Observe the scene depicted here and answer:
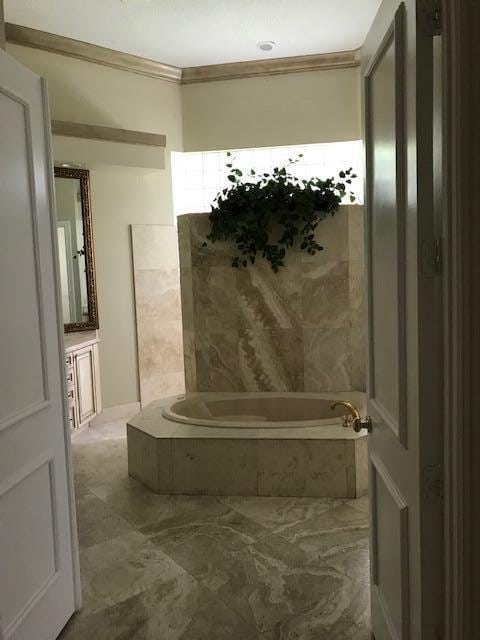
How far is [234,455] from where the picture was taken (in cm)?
330

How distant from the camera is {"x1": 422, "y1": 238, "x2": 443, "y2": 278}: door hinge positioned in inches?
48.2

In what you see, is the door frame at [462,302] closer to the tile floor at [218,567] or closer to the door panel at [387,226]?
the door panel at [387,226]

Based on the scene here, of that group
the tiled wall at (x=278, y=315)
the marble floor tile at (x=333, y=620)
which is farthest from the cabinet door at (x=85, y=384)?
the marble floor tile at (x=333, y=620)

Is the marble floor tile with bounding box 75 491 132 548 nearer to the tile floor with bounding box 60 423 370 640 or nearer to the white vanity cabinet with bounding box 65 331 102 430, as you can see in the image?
the tile floor with bounding box 60 423 370 640

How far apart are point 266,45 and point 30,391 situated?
3.67 meters

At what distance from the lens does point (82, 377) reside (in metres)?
4.55

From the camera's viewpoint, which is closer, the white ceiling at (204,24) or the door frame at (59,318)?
the door frame at (59,318)

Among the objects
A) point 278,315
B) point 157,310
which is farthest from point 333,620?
point 157,310

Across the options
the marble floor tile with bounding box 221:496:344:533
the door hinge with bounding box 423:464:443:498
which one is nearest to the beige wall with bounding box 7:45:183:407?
the marble floor tile with bounding box 221:496:344:533

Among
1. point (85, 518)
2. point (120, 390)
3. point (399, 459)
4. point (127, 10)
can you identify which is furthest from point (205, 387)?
point (399, 459)

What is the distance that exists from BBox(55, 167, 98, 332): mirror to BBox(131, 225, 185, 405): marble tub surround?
0.44m

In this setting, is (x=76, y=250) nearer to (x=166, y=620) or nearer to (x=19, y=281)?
(x=19, y=281)

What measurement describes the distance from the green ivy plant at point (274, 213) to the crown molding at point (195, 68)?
1117 mm

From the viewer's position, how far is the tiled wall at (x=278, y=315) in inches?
168
